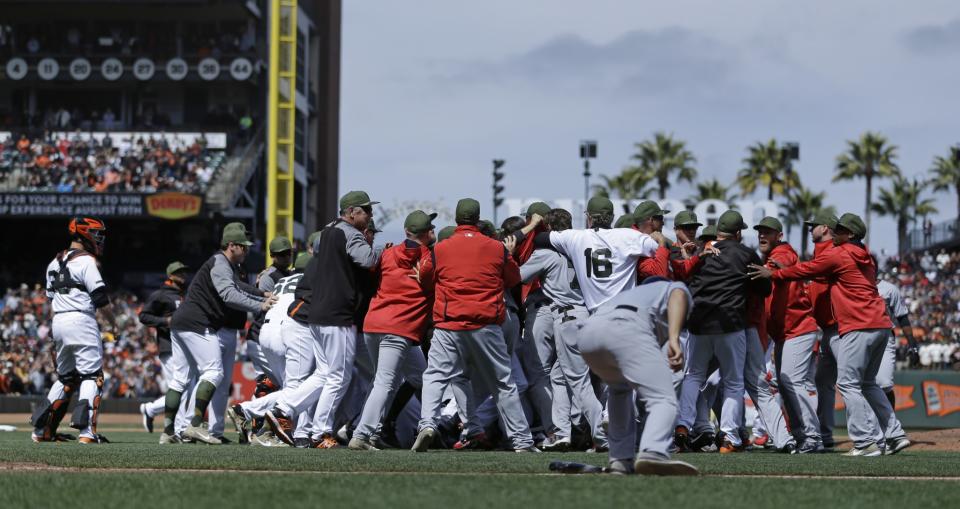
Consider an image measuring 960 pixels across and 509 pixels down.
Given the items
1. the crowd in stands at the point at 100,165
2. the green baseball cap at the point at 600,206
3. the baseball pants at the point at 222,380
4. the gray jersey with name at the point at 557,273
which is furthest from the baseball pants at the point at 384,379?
the crowd in stands at the point at 100,165

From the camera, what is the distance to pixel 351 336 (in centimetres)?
1184

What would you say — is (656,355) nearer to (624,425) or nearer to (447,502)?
(624,425)

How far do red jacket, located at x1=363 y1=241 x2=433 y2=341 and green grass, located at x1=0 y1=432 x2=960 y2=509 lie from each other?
56.9 inches

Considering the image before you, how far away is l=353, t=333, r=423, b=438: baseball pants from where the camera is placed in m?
11.2

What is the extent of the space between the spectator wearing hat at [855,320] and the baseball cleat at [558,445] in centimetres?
213

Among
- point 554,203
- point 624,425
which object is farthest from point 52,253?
point 624,425

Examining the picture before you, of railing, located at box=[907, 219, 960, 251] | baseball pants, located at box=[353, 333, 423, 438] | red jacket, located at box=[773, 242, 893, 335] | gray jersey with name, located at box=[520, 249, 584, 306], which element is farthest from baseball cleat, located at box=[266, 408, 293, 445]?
railing, located at box=[907, 219, 960, 251]

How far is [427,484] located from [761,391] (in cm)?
561

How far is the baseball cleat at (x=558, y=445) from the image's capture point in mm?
11722

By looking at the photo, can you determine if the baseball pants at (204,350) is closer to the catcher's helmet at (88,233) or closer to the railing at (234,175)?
the catcher's helmet at (88,233)

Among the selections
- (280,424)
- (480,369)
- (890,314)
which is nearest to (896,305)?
(890,314)

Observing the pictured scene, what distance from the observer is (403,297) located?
449 inches

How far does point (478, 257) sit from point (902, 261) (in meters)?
44.5

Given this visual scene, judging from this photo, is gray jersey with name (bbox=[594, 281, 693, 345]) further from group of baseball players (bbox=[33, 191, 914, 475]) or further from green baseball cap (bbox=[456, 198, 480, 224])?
green baseball cap (bbox=[456, 198, 480, 224])
